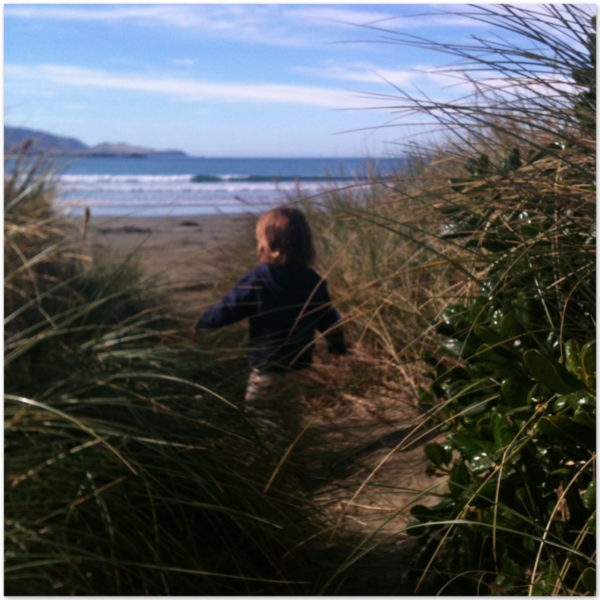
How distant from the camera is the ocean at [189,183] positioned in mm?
5680

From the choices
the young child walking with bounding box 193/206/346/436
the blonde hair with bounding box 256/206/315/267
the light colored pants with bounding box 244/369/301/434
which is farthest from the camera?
the blonde hair with bounding box 256/206/315/267

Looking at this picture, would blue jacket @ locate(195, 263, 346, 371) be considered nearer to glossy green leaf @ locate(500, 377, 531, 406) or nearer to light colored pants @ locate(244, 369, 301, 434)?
light colored pants @ locate(244, 369, 301, 434)

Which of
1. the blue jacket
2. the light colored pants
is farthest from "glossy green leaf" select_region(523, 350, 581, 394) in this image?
the blue jacket

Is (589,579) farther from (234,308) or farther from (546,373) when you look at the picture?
(234,308)

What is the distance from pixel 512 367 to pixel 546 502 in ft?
1.07

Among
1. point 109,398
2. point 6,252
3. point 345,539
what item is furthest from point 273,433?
point 6,252

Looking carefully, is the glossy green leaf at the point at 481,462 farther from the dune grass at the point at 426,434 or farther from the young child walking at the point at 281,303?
the young child walking at the point at 281,303

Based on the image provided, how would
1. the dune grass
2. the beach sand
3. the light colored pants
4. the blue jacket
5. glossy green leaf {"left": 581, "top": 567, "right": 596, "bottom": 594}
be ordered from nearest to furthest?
glossy green leaf {"left": 581, "top": 567, "right": 596, "bottom": 594} < the dune grass < the light colored pants < the blue jacket < the beach sand

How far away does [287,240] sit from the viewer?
13.2 ft

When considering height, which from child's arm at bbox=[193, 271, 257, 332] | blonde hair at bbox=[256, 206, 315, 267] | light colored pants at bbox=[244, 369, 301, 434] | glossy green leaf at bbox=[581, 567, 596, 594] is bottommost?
glossy green leaf at bbox=[581, 567, 596, 594]

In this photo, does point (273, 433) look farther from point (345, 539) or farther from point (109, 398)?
point (109, 398)

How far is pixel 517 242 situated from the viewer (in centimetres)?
195

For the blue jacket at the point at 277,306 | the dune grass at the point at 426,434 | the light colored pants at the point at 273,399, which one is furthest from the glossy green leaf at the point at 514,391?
the blue jacket at the point at 277,306

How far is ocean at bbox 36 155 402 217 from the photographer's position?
5680mm
